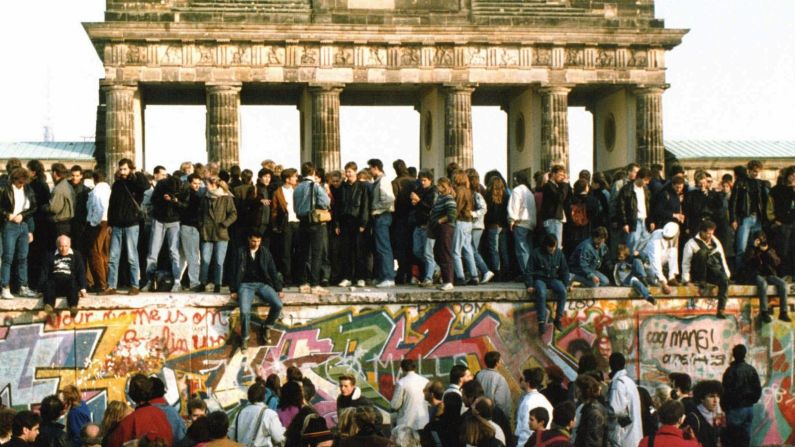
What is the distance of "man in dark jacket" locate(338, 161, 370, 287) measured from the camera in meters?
23.0

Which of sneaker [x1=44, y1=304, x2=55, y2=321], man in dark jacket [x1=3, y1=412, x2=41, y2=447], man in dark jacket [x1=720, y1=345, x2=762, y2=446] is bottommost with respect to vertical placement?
man in dark jacket [x1=720, y1=345, x2=762, y2=446]

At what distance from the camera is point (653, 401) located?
59.7ft

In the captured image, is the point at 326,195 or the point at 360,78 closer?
the point at 326,195

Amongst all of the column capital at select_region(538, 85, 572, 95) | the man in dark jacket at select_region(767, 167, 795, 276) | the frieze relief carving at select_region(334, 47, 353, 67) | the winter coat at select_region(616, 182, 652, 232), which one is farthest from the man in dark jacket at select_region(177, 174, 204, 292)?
the column capital at select_region(538, 85, 572, 95)

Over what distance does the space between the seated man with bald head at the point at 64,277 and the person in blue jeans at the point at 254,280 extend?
2.43 m

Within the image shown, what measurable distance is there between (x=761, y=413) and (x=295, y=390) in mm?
10336

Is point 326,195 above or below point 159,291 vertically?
above

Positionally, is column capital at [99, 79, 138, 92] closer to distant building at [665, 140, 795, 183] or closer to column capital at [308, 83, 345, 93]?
column capital at [308, 83, 345, 93]

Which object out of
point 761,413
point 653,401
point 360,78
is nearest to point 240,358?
point 653,401

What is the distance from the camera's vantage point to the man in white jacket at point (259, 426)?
15508 mm

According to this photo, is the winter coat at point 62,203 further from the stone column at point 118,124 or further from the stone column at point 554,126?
the stone column at point 554,126

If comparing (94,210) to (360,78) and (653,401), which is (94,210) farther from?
(360,78)

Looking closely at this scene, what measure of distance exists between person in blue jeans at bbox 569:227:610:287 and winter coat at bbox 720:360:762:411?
12.2ft

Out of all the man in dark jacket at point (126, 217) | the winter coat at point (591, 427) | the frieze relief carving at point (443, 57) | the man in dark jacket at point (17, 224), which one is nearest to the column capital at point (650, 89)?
the frieze relief carving at point (443, 57)
